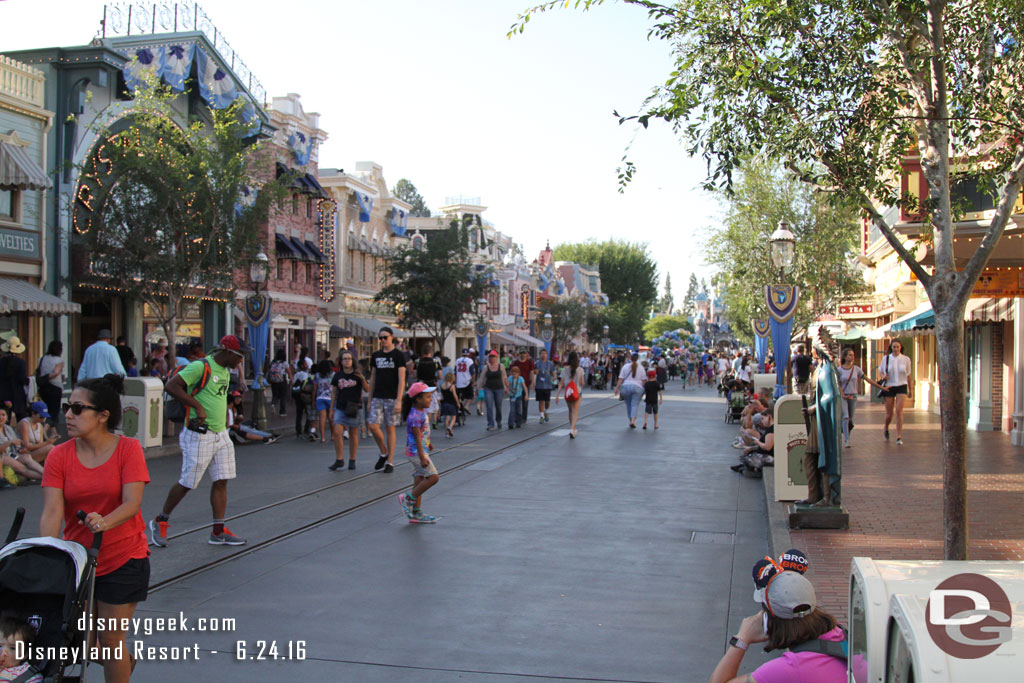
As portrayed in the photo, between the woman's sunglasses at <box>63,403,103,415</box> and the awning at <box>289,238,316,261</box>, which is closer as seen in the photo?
the woman's sunglasses at <box>63,403,103,415</box>

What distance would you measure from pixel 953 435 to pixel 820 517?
247 centimetres

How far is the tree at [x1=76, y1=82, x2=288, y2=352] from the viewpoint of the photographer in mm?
20188

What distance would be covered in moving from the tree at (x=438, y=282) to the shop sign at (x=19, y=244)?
1658cm

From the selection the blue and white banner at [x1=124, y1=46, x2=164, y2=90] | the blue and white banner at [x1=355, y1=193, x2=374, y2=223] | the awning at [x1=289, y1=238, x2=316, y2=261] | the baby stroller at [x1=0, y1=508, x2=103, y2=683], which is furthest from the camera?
the blue and white banner at [x1=355, y1=193, x2=374, y2=223]

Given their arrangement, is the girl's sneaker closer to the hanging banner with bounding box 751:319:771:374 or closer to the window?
the window

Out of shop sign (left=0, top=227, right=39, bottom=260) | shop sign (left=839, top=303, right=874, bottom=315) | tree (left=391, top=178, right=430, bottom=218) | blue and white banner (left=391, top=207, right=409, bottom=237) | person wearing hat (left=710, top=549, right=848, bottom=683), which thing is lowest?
person wearing hat (left=710, top=549, right=848, bottom=683)

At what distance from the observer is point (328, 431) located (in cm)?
1927

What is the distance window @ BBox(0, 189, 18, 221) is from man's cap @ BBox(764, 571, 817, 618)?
847 inches

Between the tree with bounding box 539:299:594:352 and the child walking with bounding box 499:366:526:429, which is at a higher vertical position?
Answer: the tree with bounding box 539:299:594:352

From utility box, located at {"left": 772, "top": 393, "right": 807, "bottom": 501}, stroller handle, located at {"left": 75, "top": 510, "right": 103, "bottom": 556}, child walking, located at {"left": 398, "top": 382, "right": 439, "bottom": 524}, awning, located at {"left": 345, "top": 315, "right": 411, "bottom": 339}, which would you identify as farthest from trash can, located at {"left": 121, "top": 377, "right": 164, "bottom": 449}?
awning, located at {"left": 345, "top": 315, "right": 411, "bottom": 339}

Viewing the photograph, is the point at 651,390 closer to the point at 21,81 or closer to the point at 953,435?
the point at 953,435

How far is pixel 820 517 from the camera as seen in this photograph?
8.64m

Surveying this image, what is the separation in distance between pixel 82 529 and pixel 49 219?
68.6 ft

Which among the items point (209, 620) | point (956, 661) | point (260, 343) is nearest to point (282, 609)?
→ point (209, 620)
